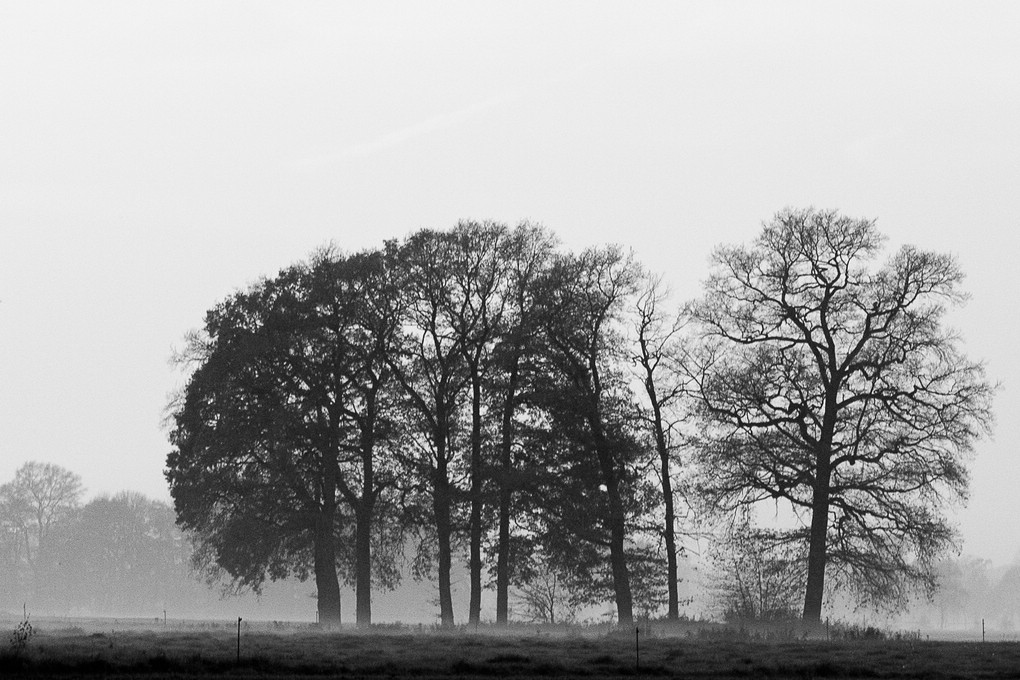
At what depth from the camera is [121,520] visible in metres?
137

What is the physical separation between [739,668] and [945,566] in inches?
4716

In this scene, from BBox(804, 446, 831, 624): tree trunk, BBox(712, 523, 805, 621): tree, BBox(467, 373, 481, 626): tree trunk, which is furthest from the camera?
BBox(467, 373, 481, 626): tree trunk

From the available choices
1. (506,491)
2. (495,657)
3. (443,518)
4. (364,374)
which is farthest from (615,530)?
(495,657)

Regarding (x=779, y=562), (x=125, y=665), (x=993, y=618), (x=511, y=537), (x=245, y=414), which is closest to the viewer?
(x=125, y=665)

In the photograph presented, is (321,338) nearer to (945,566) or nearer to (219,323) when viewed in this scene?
(219,323)

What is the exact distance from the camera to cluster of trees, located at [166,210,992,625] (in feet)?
145

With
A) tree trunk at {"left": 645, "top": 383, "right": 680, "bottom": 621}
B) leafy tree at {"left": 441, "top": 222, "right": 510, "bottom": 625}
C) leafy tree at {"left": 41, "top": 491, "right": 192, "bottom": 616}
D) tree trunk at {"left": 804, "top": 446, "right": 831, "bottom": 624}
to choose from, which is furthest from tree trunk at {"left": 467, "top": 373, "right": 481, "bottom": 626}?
leafy tree at {"left": 41, "top": 491, "right": 192, "bottom": 616}

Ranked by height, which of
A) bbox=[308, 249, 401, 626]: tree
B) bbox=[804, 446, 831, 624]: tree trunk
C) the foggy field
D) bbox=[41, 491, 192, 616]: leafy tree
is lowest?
bbox=[41, 491, 192, 616]: leafy tree

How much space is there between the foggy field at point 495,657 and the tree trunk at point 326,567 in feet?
44.3

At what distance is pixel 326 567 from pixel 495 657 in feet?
78.4

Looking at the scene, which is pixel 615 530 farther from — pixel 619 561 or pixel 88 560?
pixel 88 560

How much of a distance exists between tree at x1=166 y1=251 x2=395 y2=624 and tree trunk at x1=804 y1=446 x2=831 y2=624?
730 inches

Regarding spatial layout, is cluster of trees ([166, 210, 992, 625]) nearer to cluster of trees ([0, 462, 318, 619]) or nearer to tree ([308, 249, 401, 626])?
tree ([308, 249, 401, 626])

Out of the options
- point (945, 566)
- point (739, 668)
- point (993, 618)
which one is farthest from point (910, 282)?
point (993, 618)
